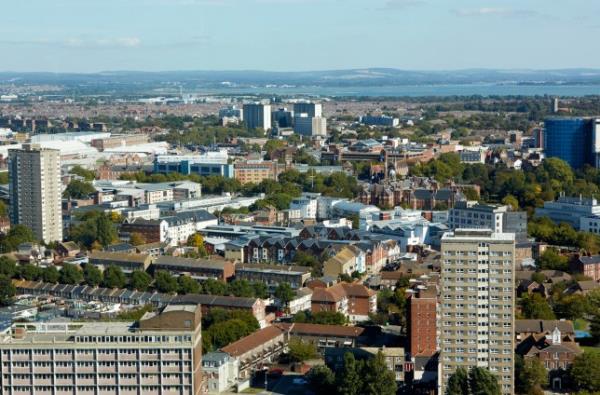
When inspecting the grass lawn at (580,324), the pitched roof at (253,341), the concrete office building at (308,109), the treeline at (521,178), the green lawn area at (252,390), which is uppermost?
the concrete office building at (308,109)

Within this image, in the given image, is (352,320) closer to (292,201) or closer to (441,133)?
(292,201)

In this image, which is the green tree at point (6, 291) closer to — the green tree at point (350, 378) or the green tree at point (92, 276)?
the green tree at point (92, 276)

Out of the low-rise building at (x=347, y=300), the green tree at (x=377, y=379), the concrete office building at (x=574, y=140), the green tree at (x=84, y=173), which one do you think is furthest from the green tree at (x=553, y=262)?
the green tree at (x=84, y=173)

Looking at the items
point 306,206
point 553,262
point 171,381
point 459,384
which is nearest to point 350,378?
point 459,384

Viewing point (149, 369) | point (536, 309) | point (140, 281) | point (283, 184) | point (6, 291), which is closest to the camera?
point (149, 369)

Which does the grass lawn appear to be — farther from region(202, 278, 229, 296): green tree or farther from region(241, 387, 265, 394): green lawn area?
region(202, 278, 229, 296): green tree

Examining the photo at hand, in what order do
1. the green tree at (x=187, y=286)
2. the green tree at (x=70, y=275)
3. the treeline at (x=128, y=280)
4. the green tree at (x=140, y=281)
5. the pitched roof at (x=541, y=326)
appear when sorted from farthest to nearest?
the green tree at (x=70, y=275), the green tree at (x=140, y=281), the green tree at (x=187, y=286), the treeline at (x=128, y=280), the pitched roof at (x=541, y=326)

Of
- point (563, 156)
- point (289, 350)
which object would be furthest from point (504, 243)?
point (563, 156)

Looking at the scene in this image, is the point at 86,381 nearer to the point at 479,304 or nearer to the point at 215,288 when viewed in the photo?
the point at 479,304
